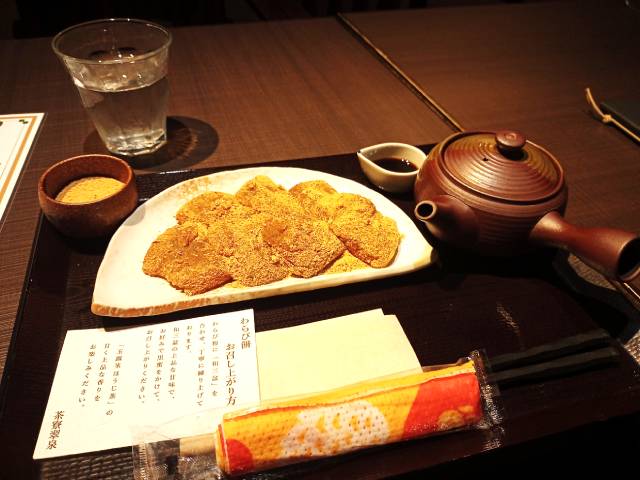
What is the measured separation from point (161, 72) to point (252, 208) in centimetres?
55

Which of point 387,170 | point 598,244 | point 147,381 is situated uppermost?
point 598,244

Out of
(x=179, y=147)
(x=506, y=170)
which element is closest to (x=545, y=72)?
(x=506, y=170)

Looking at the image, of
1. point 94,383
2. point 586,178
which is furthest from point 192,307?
point 586,178

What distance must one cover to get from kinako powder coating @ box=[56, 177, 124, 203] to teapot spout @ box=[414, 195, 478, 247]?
73 centimetres

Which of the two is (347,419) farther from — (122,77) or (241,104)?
(241,104)

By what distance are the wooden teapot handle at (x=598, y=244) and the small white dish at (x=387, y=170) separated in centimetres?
39

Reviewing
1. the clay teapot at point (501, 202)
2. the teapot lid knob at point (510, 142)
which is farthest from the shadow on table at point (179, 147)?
the teapot lid knob at point (510, 142)

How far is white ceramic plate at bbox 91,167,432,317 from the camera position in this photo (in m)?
0.99

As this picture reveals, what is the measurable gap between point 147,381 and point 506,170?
0.86 meters

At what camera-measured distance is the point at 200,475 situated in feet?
2.50

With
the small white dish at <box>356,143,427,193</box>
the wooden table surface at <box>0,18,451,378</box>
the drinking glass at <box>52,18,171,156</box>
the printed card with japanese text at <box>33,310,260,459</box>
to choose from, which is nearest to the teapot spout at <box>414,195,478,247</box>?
the small white dish at <box>356,143,427,193</box>

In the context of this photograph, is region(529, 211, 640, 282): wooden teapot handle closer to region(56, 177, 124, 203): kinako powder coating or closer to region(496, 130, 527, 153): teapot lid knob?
region(496, 130, 527, 153): teapot lid knob

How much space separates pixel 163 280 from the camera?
105 centimetres

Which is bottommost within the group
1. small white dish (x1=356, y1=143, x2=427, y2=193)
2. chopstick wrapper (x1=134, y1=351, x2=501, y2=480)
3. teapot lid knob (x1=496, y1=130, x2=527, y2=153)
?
chopstick wrapper (x1=134, y1=351, x2=501, y2=480)
